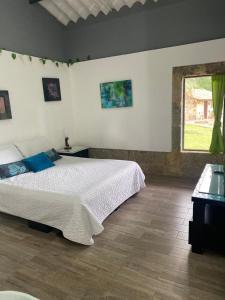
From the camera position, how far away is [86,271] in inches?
77.4

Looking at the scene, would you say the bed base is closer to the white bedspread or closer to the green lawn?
the white bedspread

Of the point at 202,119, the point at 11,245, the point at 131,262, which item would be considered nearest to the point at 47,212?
the point at 11,245

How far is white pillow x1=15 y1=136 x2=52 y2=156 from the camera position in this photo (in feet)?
12.1

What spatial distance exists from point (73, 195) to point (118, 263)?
0.81 meters

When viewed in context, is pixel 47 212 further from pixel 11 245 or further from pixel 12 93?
pixel 12 93

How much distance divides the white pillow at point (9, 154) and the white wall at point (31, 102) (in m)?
0.23

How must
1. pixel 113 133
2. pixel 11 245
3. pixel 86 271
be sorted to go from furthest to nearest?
1. pixel 113 133
2. pixel 11 245
3. pixel 86 271

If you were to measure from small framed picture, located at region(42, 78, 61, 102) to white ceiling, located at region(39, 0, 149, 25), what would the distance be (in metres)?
1.31

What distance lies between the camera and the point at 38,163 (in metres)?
3.39

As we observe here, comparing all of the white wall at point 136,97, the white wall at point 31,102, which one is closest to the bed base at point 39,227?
the white wall at point 31,102

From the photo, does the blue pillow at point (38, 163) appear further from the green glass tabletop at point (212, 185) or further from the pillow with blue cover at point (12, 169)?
the green glass tabletop at point (212, 185)

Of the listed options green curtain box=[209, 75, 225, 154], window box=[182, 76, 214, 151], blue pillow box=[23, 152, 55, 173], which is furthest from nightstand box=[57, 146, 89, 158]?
green curtain box=[209, 75, 225, 154]

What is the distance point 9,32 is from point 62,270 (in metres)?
3.74

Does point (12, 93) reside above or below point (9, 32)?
below
